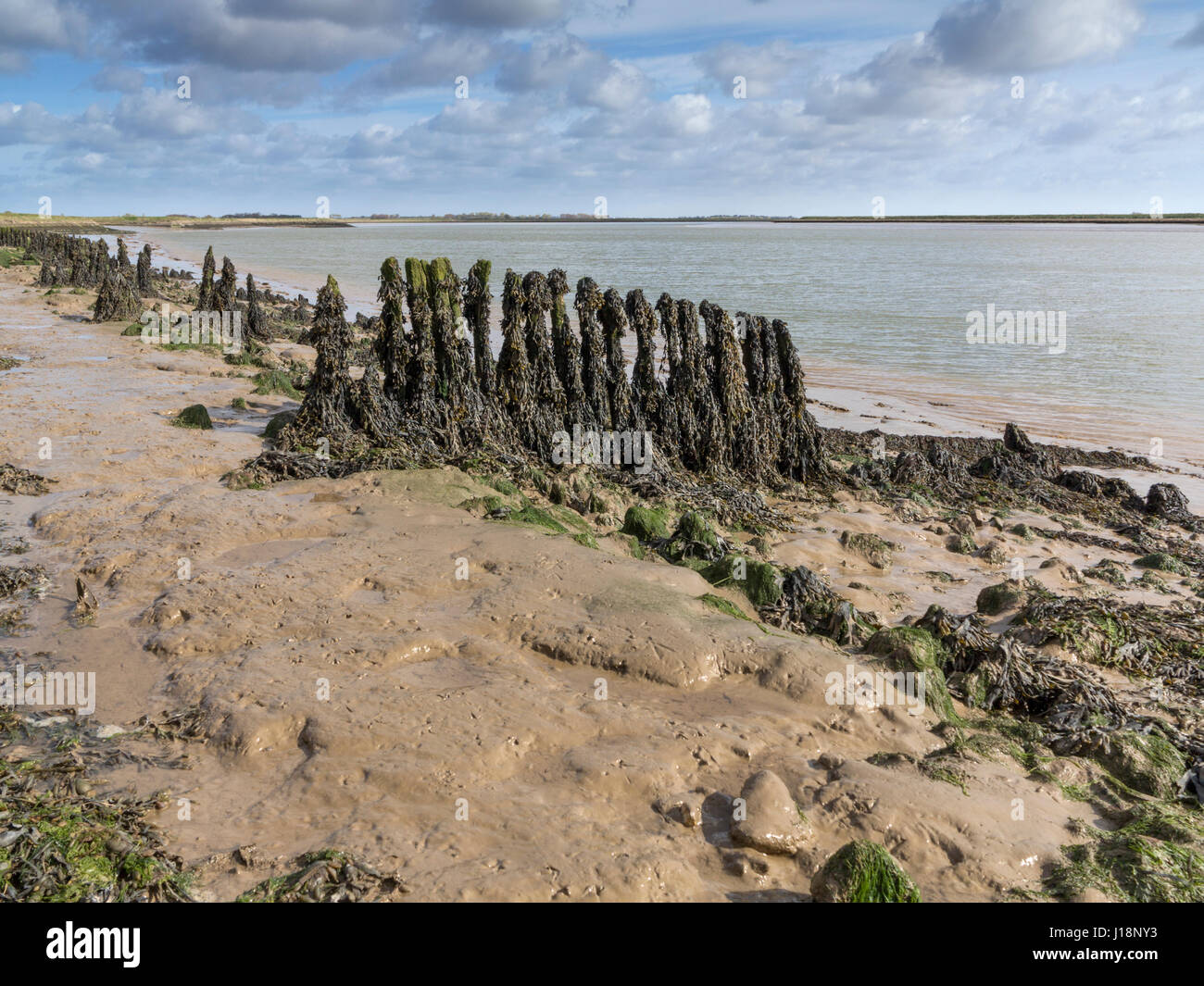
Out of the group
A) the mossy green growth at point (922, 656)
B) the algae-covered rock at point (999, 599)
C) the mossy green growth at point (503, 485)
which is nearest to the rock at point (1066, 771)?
the mossy green growth at point (922, 656)

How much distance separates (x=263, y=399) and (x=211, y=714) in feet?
40.4

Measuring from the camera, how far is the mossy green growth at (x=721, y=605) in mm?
7744

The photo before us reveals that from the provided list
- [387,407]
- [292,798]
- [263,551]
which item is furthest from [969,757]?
[387,407]

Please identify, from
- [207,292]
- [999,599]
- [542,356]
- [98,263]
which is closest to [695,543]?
[999,599]

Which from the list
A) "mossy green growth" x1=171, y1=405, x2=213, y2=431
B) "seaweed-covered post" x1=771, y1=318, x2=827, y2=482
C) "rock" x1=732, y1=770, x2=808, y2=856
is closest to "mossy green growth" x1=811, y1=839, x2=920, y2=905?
"rock" x1=732, y1=770, x2=808, y2=856

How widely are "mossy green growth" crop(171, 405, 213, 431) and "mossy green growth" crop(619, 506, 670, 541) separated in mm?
7876

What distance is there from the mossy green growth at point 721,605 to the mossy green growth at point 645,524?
2558 millimetres

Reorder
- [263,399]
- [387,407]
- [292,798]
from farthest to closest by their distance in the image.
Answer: [263,399]
[387,407]
[292,798]

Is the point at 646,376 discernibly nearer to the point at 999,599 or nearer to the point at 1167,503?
the point at 999,599

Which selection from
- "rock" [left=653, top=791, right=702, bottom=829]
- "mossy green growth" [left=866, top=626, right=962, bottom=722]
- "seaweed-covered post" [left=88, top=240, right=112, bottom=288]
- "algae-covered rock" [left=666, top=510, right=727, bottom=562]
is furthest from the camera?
"seaweed-covered post" [left=88, top=240, right=112, bottom=288]

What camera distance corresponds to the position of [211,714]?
5605 mm

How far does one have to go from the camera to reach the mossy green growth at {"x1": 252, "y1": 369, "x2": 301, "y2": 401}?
17.2 meters

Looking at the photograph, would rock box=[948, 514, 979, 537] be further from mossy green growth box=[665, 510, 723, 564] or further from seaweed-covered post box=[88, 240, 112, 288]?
seaweed-covered post box=[88, 240, 112, 288]
